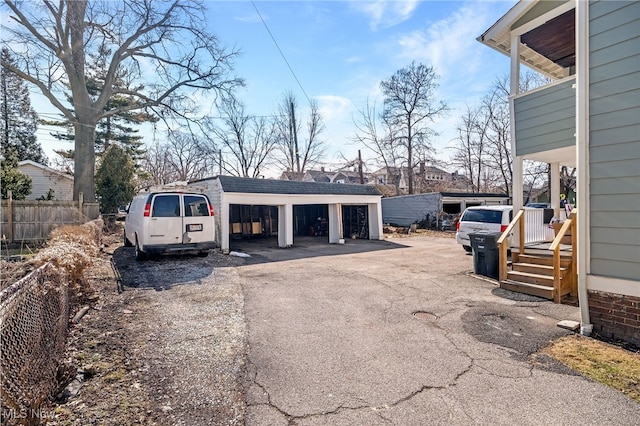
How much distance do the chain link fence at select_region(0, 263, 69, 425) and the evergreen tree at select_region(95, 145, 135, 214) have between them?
54.6 ft

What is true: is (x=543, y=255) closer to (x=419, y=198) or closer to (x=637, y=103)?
(x=637, y=103)

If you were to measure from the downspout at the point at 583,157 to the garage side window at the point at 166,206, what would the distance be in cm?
826

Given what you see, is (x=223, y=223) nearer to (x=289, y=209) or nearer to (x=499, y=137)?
(x=289, y=209)

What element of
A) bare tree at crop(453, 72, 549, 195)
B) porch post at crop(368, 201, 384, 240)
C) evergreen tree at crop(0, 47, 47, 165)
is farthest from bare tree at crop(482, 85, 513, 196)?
evergreen tree at crop(0, 47, 47, 165)

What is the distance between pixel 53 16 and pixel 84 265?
52.5 ft

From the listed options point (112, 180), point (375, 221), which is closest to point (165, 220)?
point (375, 221)

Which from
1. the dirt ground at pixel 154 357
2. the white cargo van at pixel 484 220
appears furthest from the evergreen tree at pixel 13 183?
the white cargo van at pixel 484 220

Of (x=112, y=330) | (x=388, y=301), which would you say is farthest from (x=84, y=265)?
(x=388, y=301)

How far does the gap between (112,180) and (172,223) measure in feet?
40.0

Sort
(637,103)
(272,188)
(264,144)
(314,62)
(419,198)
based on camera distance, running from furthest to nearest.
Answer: (264,144) < (419,198) < (272,188) < (314,62) < (637,103)

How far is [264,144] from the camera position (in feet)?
116

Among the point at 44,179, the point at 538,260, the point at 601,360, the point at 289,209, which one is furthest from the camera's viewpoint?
the point at 44,179

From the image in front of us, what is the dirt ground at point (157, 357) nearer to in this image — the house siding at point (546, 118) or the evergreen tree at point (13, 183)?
the house siding at point (546, 118)

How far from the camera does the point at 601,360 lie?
371cm
